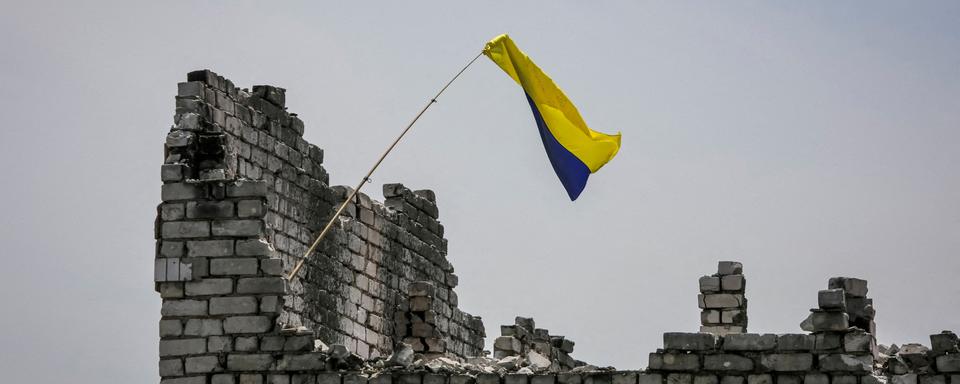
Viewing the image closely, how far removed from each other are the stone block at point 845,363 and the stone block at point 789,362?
0.40 feet

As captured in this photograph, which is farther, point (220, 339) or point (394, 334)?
point (394, 334)

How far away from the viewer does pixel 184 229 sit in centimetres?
2453

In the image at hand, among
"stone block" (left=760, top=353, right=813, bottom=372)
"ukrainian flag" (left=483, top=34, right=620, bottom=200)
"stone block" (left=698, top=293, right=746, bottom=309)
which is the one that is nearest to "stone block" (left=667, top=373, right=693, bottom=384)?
"stone block" (left=760, top=353, right=813, bottom=372)

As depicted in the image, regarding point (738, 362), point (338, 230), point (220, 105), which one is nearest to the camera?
point (738, 362)

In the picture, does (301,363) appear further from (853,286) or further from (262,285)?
(853,286)

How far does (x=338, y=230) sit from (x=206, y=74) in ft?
9.13

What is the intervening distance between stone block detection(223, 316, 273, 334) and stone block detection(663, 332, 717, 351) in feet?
12.0

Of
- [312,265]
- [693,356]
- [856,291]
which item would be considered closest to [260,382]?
[312,265]

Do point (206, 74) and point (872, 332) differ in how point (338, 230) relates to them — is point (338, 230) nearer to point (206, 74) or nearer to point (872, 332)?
point (206, 74)

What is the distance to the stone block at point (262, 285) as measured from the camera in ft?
79.8

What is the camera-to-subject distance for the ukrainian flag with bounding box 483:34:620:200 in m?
28.4

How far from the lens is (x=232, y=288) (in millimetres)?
24375

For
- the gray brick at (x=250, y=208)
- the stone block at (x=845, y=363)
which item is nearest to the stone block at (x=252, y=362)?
the gray brick at (x=250, y=208)

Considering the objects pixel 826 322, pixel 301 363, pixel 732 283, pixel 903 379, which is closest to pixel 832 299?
pixel 826 322
